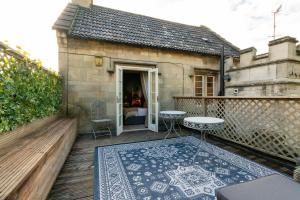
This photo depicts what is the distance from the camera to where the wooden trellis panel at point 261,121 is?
2.68 metres

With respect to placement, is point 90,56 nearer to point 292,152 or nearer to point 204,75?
point 204,75

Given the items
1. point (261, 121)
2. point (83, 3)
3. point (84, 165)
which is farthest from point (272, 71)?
point (83, 3)

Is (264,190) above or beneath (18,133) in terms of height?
beneath

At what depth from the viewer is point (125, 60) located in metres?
5.11

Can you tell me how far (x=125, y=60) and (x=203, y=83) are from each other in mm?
3763

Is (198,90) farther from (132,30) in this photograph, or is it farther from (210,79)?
(132,30)

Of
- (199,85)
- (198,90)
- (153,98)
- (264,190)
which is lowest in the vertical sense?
(264,190)

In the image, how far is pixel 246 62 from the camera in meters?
5.70

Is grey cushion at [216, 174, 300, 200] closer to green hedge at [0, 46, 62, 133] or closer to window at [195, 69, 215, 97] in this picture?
green hedge at [0, 46, 62, 133]

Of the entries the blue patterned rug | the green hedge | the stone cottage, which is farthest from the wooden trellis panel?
the green hedge

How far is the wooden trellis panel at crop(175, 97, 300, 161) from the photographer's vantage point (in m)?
2.68

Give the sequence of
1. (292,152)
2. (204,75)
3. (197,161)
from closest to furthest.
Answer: (292,152)
(197,161)
(204,75)

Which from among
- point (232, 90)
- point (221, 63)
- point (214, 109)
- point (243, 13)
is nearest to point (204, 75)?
point (221, 63)

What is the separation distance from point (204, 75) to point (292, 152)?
4.50m
